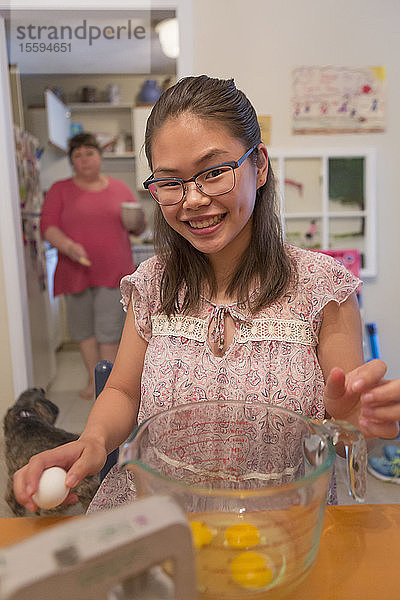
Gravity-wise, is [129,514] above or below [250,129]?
below

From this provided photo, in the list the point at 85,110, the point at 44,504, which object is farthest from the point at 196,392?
the point at 85,110

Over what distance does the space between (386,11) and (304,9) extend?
14.1 inches

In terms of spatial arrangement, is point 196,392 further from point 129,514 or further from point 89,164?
point 89,164

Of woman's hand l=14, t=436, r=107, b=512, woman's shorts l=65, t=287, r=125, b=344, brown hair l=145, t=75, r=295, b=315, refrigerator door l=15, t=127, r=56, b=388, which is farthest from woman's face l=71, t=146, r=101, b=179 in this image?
woman's hand l=14, t=436, r=107, b=512

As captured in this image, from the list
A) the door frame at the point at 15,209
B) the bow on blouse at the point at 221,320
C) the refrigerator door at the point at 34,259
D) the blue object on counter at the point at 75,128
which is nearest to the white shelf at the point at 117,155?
the blue object on counter at the point at 75,128

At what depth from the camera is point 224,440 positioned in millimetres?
764

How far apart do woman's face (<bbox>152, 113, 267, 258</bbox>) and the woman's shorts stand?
219cm

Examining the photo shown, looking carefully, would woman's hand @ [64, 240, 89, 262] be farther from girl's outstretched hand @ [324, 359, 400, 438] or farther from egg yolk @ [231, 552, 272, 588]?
egg yolk @ [231, 552, 272, 588]

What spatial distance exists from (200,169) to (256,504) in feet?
1.89

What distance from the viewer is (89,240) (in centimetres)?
305

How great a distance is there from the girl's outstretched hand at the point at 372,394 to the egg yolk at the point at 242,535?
21 centimetres

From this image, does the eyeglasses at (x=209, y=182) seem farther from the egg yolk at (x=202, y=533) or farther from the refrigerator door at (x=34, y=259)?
the refrigerator door at (x=34, y=259)

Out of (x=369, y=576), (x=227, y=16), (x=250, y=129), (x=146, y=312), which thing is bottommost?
(x=369, y=576)

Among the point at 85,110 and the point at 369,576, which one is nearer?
the point at 369,576
